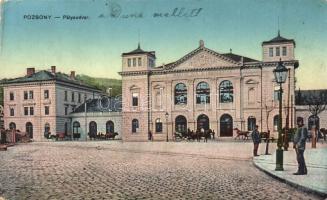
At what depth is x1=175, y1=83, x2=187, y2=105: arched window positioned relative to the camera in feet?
26.3

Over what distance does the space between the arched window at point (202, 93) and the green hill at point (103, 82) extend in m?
1.47

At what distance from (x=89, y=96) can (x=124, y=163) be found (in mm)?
1315

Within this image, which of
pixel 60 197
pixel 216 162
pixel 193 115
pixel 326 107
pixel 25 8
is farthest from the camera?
pixel 216 162

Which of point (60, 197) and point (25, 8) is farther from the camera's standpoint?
point (25, 8)

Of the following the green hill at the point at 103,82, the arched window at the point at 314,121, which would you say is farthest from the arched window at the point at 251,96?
the green hill at the point at 103,82

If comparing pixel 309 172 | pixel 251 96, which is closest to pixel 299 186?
pixel 309 172

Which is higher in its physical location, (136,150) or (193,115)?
(193,115)

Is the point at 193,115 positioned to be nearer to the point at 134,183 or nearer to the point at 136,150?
the point at 136,150


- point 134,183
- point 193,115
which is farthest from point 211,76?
point 134,183

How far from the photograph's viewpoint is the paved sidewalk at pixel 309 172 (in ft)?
19.6

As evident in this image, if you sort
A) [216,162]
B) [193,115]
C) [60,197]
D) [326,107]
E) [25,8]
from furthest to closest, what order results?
[216,162]
[193,115]
[326,107]
[25,8]
[60,197]

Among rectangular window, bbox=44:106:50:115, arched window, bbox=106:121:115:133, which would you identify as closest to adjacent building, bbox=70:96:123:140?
arched window, bbox=106:121:115:133

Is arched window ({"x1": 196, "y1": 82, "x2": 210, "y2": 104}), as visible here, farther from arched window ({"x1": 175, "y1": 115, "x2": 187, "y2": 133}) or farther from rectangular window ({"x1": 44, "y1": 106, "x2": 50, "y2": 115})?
rectangular window ({"x1": 44, "y1": 106, "x2": 50, "y2": 115})

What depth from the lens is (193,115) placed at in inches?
321
